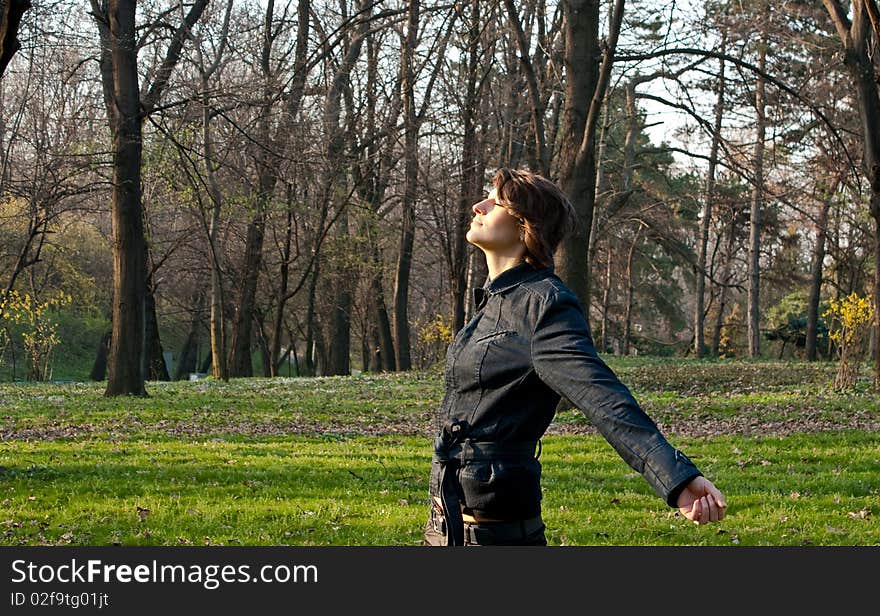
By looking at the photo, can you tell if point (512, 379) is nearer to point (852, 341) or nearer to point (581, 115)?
point (581, 115)

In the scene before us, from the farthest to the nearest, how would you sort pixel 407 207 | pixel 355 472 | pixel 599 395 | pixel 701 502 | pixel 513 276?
pixel 407 207 < pixel 355 472 < pixel 513 276 < pixel 599 395 < pixel 701 502

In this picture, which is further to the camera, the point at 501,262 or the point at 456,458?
the point at 501,262

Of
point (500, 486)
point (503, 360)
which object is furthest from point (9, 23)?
point (500, 486)

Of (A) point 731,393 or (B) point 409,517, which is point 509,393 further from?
(A) point 731,393

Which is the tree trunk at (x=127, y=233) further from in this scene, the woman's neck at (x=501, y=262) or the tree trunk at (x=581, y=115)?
the woman's neck at (x=501, y=262)

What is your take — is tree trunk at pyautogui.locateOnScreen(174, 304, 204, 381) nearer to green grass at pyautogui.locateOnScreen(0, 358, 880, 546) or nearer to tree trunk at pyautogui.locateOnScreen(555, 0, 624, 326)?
green grass at pyautogui.locateOnScreen(0, 358, 880, 546)

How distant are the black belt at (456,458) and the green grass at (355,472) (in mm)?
3910

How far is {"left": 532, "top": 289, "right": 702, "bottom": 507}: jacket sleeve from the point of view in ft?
9.02

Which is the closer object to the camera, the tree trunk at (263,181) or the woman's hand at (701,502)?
the woman's hand at (701,502)

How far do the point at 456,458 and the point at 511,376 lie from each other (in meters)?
0.33

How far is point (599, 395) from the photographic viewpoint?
2879 mm

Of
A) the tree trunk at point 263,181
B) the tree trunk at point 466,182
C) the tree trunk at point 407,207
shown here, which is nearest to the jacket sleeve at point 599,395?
the tree trunk at point 263,181

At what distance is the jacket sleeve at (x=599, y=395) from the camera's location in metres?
2.75

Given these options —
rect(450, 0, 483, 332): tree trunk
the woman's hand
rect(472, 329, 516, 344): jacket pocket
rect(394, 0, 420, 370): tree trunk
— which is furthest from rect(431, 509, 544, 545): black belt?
rect(450, 0, 483, 332): tree trunk
